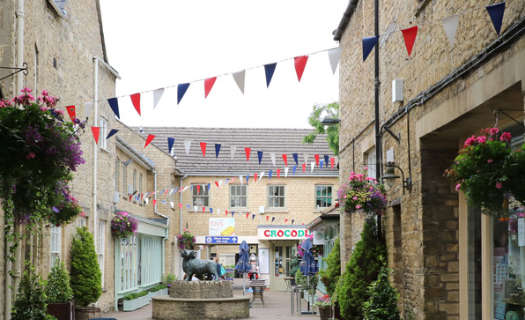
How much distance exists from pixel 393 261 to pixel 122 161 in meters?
15.2

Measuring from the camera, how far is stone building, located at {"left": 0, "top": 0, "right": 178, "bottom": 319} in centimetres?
1073

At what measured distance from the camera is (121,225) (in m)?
21.0

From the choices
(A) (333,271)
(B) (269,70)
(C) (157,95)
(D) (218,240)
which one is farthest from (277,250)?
(B) (269,70)

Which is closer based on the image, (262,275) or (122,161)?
(122,161)

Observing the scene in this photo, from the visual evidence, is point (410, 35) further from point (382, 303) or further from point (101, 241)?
point (101, 241)

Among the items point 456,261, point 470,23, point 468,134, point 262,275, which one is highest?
point 470,23

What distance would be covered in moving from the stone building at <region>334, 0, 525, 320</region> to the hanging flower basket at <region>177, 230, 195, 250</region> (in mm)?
22936

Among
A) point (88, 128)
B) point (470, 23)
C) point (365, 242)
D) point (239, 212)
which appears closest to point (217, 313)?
point (88, 128)

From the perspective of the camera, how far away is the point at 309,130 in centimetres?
4062

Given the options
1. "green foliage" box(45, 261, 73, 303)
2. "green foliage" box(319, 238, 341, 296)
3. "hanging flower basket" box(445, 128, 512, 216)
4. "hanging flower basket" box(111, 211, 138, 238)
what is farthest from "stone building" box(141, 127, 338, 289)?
"hanging flower basket" box(445, 128, 512, 216)

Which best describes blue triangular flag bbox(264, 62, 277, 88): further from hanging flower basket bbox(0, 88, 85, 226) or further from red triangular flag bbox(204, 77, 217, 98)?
hanging flower basket bbox(0, 88, 85, 226)

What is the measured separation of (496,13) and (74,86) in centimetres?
1287

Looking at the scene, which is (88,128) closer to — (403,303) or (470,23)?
(403,303)

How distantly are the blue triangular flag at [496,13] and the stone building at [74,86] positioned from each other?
22.7 ft
